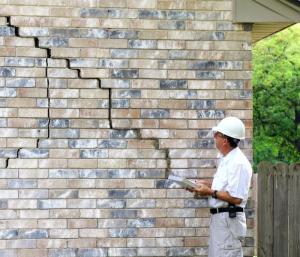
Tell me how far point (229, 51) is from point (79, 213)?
82.8 inches

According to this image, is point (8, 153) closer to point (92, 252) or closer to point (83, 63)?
point (83, 63)

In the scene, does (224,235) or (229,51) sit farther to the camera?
(229,51)

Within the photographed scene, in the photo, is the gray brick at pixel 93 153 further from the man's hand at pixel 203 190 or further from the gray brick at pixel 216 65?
the gray brick at pixel 216 65

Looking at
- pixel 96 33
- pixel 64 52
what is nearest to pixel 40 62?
pixel 64 52

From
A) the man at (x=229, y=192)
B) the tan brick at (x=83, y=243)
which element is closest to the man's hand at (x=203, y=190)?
the man at (x=229, y=192)

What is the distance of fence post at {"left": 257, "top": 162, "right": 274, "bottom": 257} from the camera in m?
7.94

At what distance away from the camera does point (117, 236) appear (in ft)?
23.1

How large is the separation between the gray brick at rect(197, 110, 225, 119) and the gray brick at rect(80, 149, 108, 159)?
0.97 meters

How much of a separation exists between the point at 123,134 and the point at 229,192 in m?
1.29

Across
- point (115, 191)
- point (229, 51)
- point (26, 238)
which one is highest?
point (229, 51)

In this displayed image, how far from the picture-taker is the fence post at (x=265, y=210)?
7938 millimetres

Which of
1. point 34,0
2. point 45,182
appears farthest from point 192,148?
point 34,0

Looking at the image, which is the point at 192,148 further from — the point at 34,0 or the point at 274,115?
the point at 274,115

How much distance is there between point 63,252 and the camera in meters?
6.98
